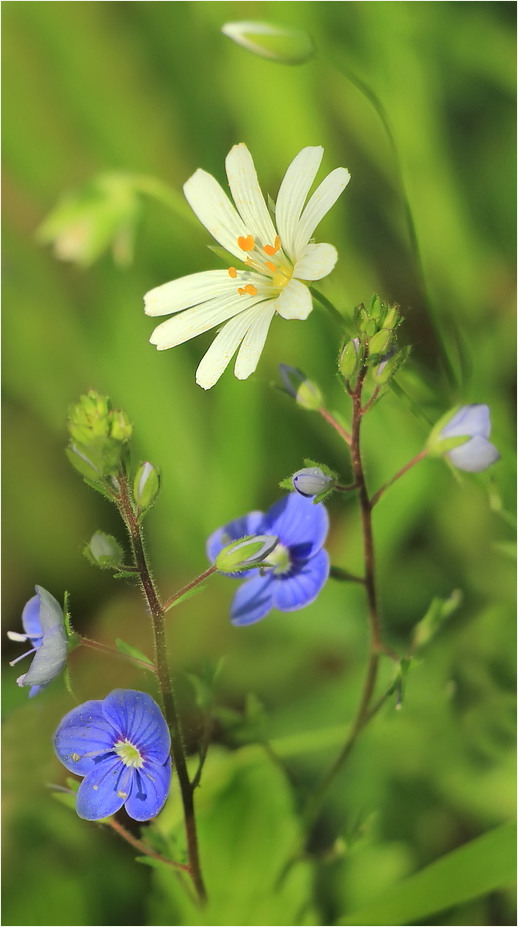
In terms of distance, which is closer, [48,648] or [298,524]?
[48,648]

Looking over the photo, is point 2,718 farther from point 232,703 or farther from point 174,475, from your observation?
point 174,475

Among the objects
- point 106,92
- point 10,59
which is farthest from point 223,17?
point 10,59

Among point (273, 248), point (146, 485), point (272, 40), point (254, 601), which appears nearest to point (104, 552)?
point (146, 485)

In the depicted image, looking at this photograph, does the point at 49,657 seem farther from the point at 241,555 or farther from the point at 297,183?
the point at 297,183

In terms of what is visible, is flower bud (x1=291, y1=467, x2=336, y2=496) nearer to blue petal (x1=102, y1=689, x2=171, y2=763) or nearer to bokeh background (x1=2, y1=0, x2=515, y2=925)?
blue petal (x1=102, y1=689, x2=171, y2=763)

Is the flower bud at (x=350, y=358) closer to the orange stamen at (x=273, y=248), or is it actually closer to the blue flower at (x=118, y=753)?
the orange stamen at (x=273, y=248)

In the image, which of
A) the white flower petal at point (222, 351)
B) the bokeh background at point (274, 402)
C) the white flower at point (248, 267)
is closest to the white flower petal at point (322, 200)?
the white flower at point (248, 267)
